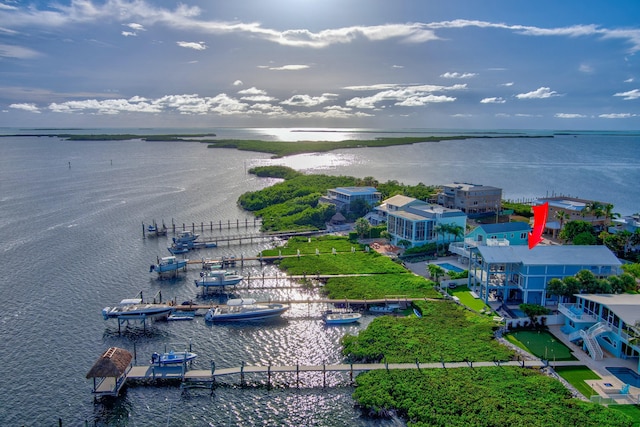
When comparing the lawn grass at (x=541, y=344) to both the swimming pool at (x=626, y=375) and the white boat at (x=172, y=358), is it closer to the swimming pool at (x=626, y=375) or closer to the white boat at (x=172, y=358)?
the swimming pool at (x=626, y=375)

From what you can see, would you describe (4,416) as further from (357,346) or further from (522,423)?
(522,423)

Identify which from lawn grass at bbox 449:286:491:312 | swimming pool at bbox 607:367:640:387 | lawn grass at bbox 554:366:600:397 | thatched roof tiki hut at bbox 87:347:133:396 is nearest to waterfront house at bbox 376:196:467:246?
lawn grass at bbox 449:286:491:312

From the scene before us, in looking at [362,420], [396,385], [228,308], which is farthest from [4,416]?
[396,385]

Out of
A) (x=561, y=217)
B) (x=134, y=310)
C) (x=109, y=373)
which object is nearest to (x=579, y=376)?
(x=109, y=373)

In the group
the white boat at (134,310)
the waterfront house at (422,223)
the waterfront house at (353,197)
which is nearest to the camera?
the white boat at (134,310)

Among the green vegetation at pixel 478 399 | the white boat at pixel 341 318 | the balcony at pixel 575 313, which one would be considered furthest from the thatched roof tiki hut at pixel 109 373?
the balcony at pixel 575 313

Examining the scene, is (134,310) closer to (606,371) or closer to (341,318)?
(341,318)
